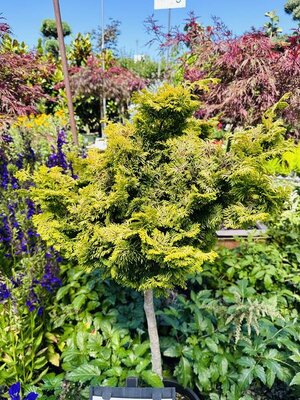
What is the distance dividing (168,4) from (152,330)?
13.1ft

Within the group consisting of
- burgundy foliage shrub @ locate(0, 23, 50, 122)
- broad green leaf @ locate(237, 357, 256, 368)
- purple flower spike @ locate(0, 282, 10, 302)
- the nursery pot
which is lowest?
the nursery pot

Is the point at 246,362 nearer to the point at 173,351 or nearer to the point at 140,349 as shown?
the point at 173,351

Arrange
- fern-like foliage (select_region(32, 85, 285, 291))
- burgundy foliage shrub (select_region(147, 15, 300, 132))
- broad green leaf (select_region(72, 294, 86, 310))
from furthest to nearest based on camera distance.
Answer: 1. burgundy foliage shrub (select_region(147, 15, 300, 132))
2. broad green leaf (select_region(72, 294, 86, 310))
3. fern-like foliage (select_region(32, 85, 285, 291))

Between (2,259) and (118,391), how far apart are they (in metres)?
1.18

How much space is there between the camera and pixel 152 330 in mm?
1326

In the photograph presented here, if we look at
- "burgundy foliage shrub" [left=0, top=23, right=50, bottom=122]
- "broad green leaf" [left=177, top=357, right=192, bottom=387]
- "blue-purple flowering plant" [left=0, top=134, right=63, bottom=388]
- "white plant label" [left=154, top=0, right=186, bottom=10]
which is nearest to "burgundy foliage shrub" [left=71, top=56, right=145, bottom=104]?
"burgundy foliage shrub" [left=0, top=23, right=50, bottom=122]

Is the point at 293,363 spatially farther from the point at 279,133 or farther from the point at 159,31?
the point at 159,31

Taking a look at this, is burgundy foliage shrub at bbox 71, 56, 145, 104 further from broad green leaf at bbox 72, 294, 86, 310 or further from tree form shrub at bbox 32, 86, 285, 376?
tree form shrub at bbox 32, 86, 285, 376

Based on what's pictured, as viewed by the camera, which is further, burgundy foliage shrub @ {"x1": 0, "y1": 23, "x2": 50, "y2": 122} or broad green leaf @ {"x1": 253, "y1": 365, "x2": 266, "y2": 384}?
burgundy foliage shrub @ {"x1": 0, "y1": 23, "x2": 50, "y2": 122}

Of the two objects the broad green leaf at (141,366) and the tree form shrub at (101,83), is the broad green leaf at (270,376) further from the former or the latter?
the tree form shrub at (101,83)

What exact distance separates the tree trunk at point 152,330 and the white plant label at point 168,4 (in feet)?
12.6

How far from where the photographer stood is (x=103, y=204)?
104 centimetres

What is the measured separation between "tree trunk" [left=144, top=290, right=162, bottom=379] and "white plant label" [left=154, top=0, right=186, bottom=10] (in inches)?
151

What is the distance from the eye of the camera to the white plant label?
3953mm
